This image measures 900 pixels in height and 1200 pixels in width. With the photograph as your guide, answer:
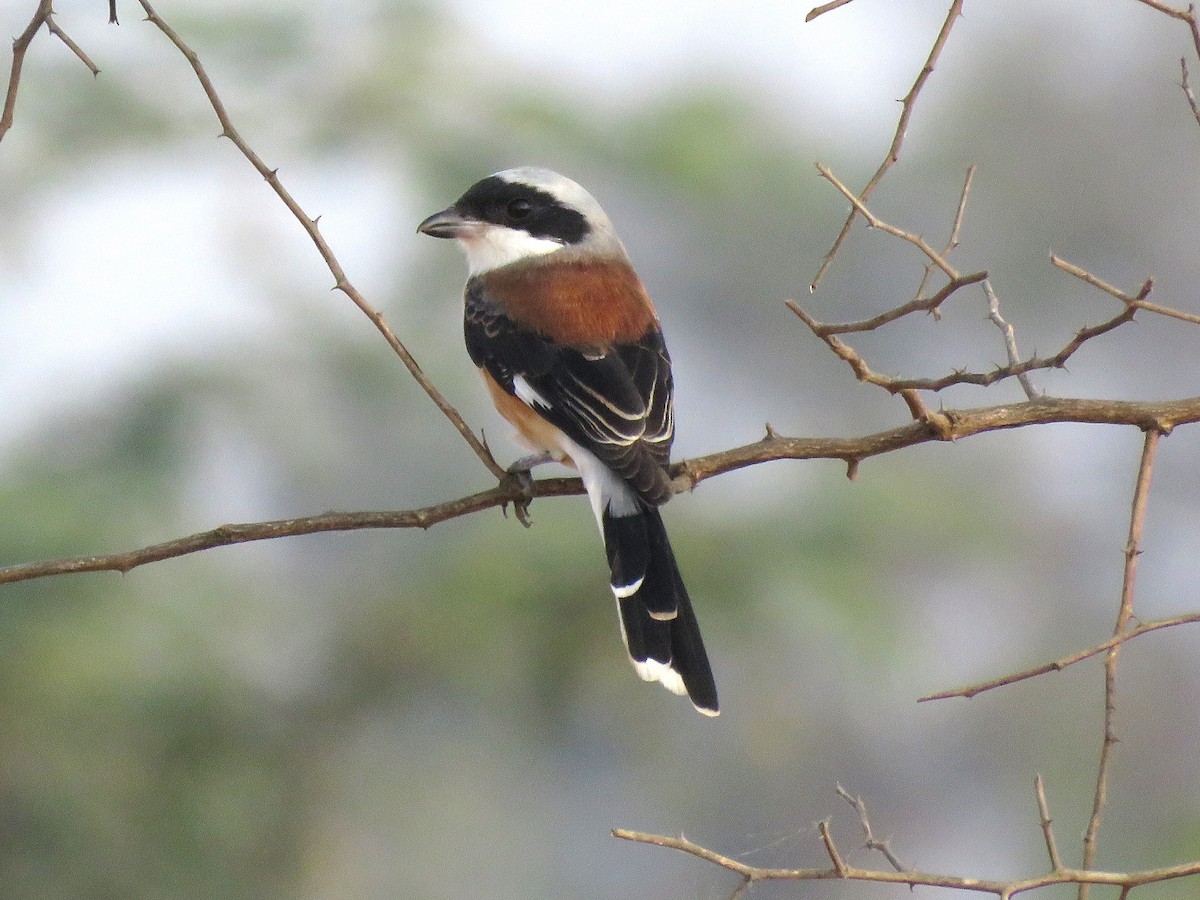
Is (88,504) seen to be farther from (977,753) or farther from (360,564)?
(977,753)

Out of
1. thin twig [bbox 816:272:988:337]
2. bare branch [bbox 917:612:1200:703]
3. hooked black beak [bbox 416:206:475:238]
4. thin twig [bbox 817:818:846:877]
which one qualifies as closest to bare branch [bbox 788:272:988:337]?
thin twig [bbox 816:272:988:337]

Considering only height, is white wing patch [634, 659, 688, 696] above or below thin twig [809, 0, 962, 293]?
below

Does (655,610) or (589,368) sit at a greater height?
(589,368)

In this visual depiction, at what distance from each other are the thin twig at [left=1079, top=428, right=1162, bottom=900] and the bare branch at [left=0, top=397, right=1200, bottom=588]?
13 centimetres

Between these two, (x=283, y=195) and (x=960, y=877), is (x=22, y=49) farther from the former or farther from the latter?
(x=960, y=877)

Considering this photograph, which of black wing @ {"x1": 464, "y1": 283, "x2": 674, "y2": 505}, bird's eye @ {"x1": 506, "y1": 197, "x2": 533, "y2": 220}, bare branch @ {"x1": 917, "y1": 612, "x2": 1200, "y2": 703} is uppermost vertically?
bare branch @ {"x1": 917, "y1": 612, "x2": 1200, "y2": 703}

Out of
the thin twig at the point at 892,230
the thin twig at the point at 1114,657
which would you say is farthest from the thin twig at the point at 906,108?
the thin twig at the point at 1114,657

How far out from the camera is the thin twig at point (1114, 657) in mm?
1724

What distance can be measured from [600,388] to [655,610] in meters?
0.48

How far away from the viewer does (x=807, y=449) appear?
225 centimetres

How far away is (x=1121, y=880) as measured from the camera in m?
1.60

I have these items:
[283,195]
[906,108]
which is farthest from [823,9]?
[283,195]

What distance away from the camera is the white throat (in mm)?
3320

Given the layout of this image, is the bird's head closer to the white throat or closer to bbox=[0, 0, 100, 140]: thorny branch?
the white throat
